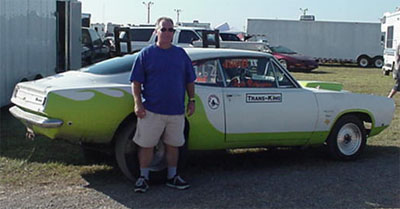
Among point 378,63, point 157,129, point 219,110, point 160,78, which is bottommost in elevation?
point 378,63

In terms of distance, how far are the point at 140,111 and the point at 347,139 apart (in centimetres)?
290

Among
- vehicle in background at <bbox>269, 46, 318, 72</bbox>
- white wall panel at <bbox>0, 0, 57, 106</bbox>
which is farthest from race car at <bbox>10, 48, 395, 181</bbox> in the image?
vehicle in background at <bbox>269, 46, 318, 72</bbox>

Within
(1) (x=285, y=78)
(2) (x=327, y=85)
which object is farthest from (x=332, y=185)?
(2) (x=327, y=85)

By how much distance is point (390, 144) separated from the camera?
8.20 meters

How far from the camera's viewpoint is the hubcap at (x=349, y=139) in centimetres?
697

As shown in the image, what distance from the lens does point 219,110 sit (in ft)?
20.0

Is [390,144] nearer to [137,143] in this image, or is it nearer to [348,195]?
[348,195]

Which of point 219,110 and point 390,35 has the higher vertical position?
point 390,35

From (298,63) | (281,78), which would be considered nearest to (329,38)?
(298,63)

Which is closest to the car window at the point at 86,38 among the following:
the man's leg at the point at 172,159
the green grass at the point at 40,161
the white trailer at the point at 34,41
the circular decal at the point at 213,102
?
the white trailer at the point at 34,41

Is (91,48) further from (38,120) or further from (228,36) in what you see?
(38,120)

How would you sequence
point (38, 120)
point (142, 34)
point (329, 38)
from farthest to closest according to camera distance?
point (329, 38) < point (142, 34) < point (38, 120)

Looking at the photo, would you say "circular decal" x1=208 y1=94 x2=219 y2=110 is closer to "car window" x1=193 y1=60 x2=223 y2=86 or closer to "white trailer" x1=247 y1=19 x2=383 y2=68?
"car window" x1=193 y1=60 x2=223 y2=86

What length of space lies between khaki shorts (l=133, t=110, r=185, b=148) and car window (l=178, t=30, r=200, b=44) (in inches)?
585
